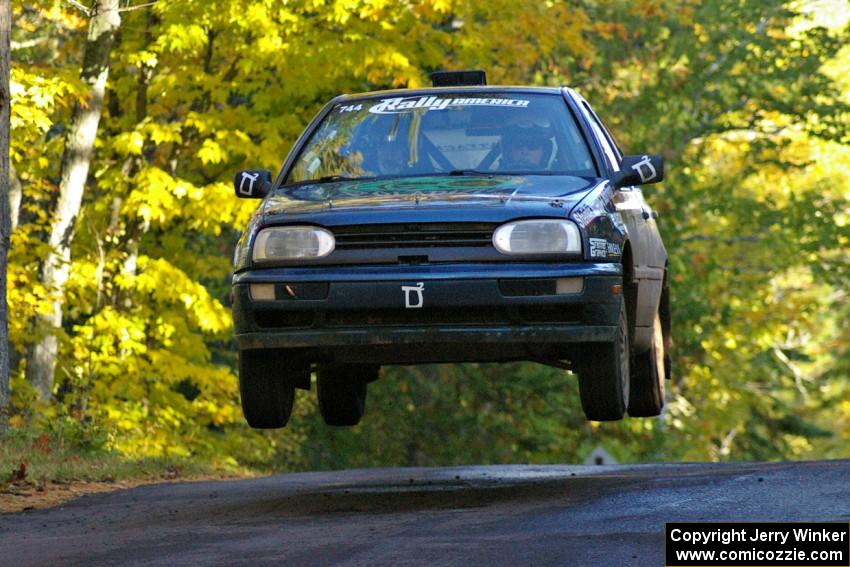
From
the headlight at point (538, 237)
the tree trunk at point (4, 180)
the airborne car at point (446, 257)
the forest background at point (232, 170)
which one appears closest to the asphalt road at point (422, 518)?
the airborne car at point (446, 257)

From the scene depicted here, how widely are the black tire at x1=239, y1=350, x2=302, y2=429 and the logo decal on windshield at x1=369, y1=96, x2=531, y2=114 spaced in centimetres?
175

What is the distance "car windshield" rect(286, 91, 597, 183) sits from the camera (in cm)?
942

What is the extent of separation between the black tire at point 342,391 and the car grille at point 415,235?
2.81m

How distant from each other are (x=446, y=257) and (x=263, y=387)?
4.62 ft

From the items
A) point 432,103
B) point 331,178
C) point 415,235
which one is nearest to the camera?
point 415,235

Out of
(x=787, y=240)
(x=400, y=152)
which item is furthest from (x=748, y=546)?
(x=787, y=240)

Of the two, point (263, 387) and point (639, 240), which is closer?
point (263, 387)

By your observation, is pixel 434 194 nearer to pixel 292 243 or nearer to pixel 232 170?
pixel 292 243

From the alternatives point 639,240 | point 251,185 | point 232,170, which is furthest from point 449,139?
point 232,170

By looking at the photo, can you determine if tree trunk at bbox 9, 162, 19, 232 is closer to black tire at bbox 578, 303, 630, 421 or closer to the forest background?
the forest background

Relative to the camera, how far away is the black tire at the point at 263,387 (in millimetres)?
9031

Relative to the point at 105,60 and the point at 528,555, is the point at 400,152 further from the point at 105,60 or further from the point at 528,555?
the point at 105,60

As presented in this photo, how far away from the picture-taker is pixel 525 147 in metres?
9.48

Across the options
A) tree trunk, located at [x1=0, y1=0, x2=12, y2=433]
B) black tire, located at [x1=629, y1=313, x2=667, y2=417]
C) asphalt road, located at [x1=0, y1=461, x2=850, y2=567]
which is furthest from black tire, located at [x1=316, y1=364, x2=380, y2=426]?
tree trunk, located at [x1=0, y1=0, x2=12, y2=433]
